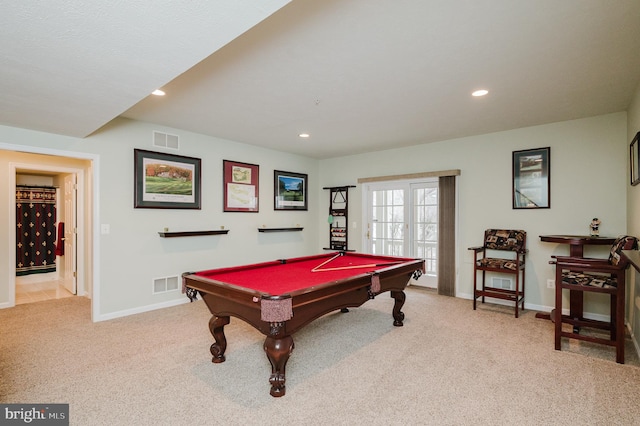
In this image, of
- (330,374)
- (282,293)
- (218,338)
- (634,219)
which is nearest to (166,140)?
(218,338)

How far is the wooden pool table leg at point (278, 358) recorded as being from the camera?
2.20 metres

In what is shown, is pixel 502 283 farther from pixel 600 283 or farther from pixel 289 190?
pixel 289 190

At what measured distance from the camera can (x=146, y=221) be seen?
4.17 metres

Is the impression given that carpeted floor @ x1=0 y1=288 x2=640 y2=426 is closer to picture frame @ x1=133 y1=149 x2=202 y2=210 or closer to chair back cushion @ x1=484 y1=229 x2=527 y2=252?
chair back cushion @ x1=484 y1=229 x2=527 y2=252

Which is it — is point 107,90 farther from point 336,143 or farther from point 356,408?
point 336,143

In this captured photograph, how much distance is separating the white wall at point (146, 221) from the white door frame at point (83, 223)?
0.04 m

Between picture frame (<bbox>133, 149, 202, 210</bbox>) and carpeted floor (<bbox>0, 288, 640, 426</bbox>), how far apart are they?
1515 mm

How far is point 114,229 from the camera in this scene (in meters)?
3.91

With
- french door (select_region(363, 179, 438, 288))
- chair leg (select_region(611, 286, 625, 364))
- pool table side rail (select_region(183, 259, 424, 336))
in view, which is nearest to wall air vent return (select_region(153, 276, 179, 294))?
pool table side rail (select_region(183, 259, 424, 336))

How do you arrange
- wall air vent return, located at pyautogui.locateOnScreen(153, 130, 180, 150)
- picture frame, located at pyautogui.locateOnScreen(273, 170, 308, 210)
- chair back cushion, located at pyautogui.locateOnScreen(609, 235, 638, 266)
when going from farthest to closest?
1. picture frame, located at pyautogui.locateOnScreen(273, 170, 308, 210)
2. wall air vent return, located at pyautogui.locateOnScreen(153, 130, 180, 150)
3. chair back cushion, located at pyautogui.locateOnScreen(609, 235, 638, 266)

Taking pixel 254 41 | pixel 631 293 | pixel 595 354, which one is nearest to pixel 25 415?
pixel 254 41

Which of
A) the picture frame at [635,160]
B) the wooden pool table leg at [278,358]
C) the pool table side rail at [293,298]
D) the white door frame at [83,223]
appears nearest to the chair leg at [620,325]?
the picture frame at [635,160]

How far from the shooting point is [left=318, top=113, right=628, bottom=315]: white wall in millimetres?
3758

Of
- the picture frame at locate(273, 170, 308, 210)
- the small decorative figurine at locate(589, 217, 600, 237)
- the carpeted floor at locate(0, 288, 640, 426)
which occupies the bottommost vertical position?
the carpeted floor at locate(0, 288, 640, 426)
